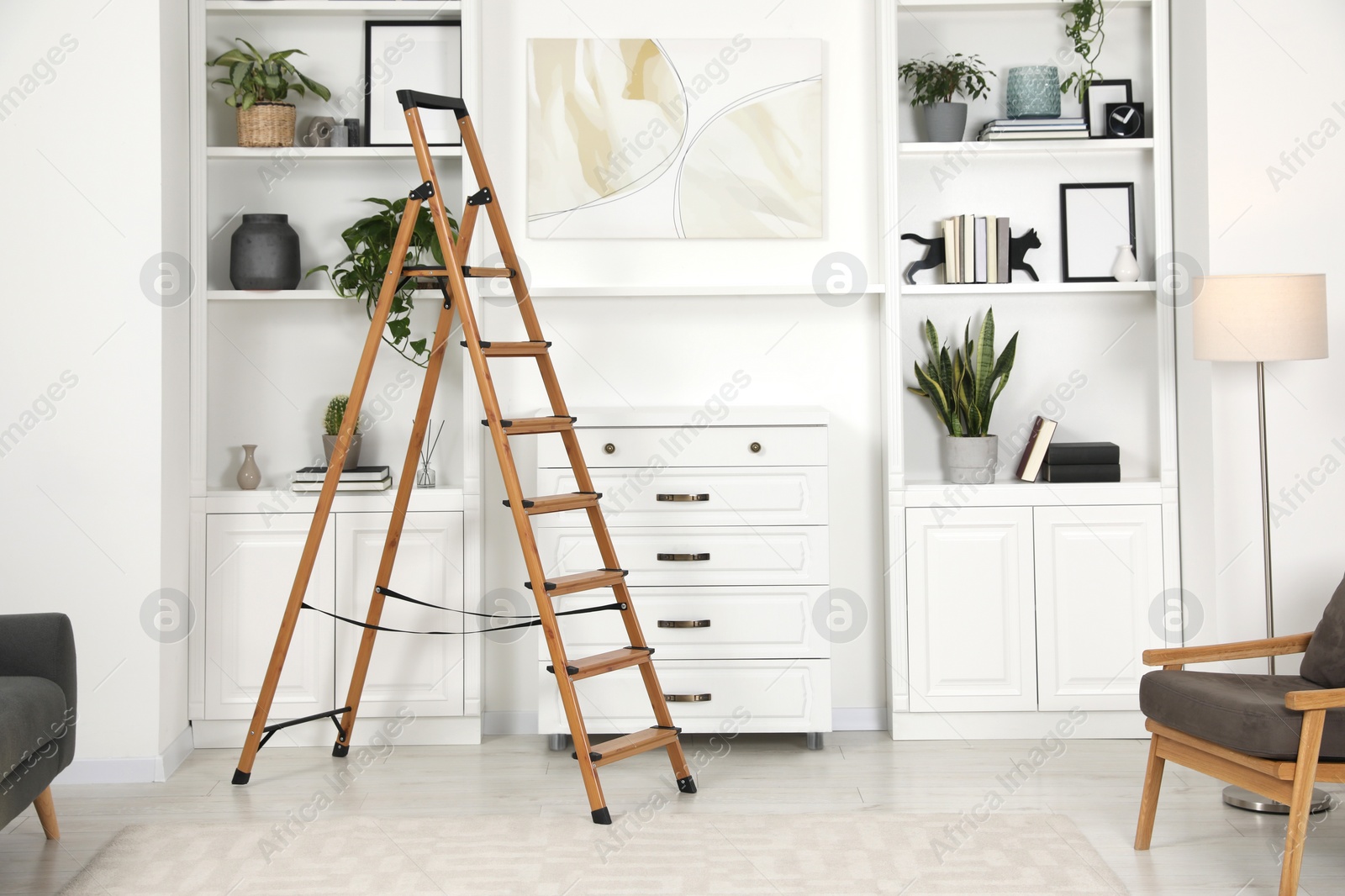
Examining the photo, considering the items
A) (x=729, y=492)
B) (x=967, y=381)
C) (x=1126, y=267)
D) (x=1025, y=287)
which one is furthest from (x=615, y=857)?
(x=1126, y=267)

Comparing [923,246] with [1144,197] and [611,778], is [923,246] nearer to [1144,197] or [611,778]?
[1144,197]

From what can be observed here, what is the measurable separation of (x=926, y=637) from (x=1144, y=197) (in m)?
1.73

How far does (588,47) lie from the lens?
3.63 metres

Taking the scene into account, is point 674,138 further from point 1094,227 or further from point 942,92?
point 1094,227

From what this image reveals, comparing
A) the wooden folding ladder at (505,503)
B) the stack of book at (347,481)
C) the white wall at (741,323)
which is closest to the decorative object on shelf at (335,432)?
the stack of book at (347,481)

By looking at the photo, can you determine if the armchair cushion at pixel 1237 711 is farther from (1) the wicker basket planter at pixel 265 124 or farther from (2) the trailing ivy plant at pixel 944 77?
(1) the wicker basket planter at pixel 265 124

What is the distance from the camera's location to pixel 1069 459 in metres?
3.51

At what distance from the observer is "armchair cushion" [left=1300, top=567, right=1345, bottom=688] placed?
251cm

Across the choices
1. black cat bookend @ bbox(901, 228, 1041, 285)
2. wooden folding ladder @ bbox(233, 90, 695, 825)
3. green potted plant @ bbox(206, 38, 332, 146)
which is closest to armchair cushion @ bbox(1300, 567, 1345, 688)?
black cat bookend @ bbox(901, 228, 1041, 285)

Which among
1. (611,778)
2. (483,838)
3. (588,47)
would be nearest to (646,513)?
(611,778)

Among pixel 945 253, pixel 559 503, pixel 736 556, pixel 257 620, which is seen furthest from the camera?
pixel 945 253

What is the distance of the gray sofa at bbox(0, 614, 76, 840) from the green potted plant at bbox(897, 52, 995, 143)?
3.02m

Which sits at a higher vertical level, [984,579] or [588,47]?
[588,47]

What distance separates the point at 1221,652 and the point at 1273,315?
37.0 inches
